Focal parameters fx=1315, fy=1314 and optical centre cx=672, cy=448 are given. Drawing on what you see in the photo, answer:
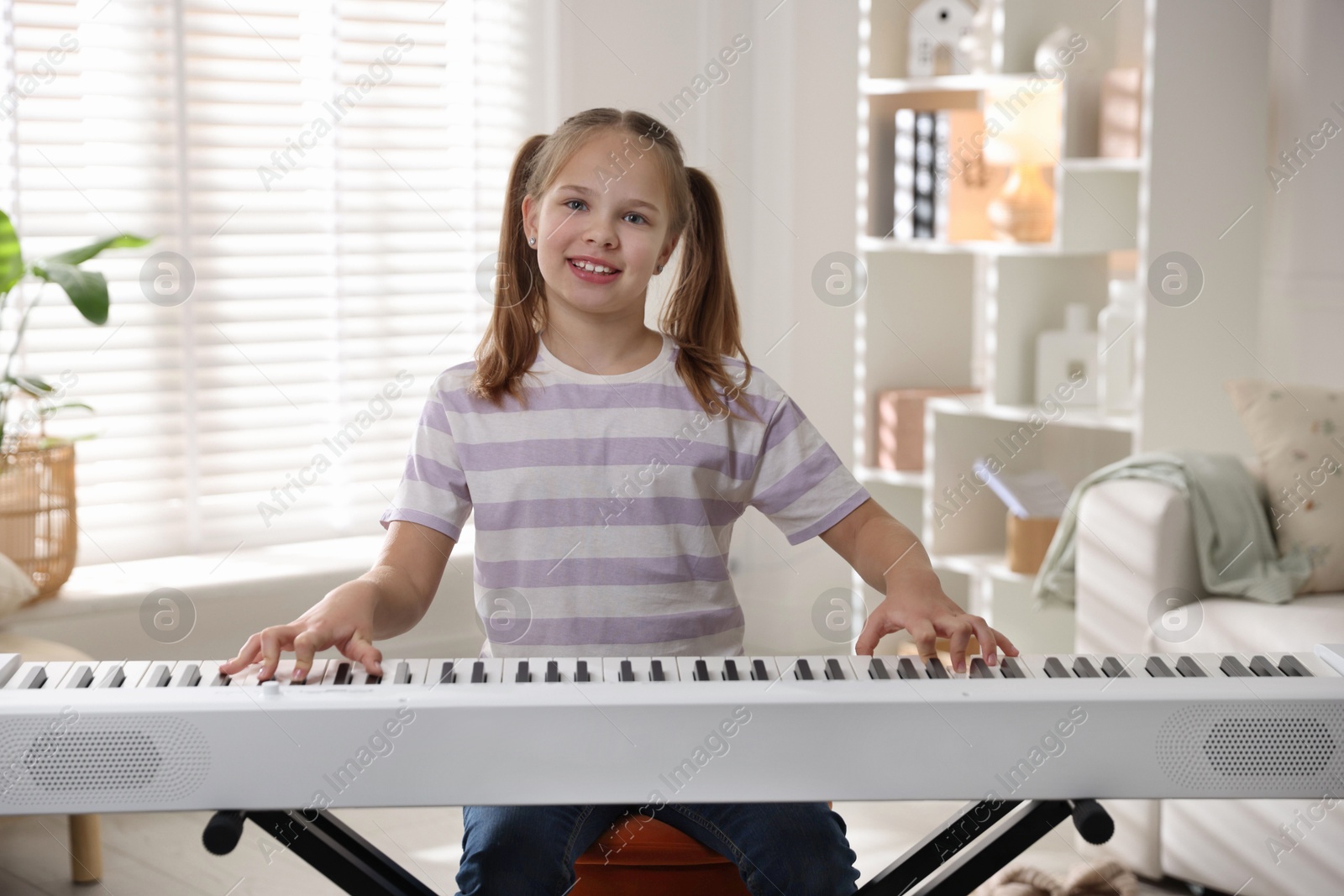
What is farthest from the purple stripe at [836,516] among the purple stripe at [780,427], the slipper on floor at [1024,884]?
the slipper on floor at [1024,884]

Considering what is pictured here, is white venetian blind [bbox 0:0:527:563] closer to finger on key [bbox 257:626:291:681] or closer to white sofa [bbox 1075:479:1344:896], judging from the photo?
white sofa [bbox 1075:479:1344:896]

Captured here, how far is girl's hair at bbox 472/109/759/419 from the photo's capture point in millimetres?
1510

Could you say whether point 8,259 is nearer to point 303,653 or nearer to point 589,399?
point 589,399

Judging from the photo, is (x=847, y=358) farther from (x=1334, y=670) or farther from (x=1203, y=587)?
(x=1334, y=670)

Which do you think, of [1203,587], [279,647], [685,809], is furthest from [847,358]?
[279,647]

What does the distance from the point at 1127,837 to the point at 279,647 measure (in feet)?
5.58

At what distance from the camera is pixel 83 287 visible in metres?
2.50

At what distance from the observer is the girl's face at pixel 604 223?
1461 millimetres

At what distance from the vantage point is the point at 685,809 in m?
1.30

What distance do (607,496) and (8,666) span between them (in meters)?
0.63

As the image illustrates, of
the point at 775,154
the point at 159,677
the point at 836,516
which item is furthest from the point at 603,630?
the point at 775,154

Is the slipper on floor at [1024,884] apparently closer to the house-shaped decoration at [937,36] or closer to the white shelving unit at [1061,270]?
the white shelving unit at [1061,270]

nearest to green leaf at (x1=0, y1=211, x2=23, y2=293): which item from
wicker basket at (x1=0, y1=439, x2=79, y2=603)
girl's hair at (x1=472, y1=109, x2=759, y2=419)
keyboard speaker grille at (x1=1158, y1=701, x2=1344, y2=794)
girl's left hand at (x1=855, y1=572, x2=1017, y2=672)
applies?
wicker basket at (x1=0, y1=439, x2=79, y2=603)

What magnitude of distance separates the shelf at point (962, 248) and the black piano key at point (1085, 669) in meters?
1.96
